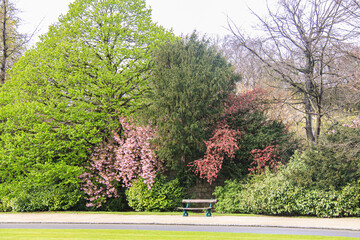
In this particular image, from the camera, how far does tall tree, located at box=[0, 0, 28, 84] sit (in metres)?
25.9

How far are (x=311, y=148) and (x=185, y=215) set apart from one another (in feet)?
21.0

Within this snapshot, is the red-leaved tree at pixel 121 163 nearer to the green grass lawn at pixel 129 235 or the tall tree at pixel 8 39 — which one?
the green grass lawn at pixel 129 235

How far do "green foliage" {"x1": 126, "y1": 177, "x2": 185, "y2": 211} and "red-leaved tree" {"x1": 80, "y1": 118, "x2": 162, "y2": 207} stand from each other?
0.37m

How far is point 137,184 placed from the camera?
62.1ft

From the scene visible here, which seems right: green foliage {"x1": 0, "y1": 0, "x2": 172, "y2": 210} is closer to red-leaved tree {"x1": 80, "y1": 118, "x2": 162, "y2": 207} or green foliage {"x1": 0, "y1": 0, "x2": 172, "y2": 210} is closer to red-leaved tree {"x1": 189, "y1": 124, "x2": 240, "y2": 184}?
red-leaved tree {"x1": 80, "y1": 118, "x2": 162, "y2": 207}

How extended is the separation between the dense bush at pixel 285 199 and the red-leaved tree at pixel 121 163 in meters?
4.04

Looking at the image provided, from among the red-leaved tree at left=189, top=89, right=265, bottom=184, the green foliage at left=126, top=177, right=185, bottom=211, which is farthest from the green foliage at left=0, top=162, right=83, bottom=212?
the red-leaved tree at left=189, top=89, right=265, bottom=184

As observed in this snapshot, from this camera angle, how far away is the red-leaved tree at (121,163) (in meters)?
18.6

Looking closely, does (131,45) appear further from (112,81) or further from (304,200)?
(304,200)

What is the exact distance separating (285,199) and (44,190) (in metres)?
11.9

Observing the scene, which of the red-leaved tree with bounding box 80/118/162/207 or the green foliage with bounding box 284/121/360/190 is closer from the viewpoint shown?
the green foliage with bounding box 284/121/360/190

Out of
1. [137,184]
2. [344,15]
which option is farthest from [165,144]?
[344,15]

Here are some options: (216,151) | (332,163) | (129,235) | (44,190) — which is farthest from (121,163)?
(332,163)

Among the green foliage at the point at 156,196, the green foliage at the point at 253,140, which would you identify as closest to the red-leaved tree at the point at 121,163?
the green foliage at the point at 156,196
